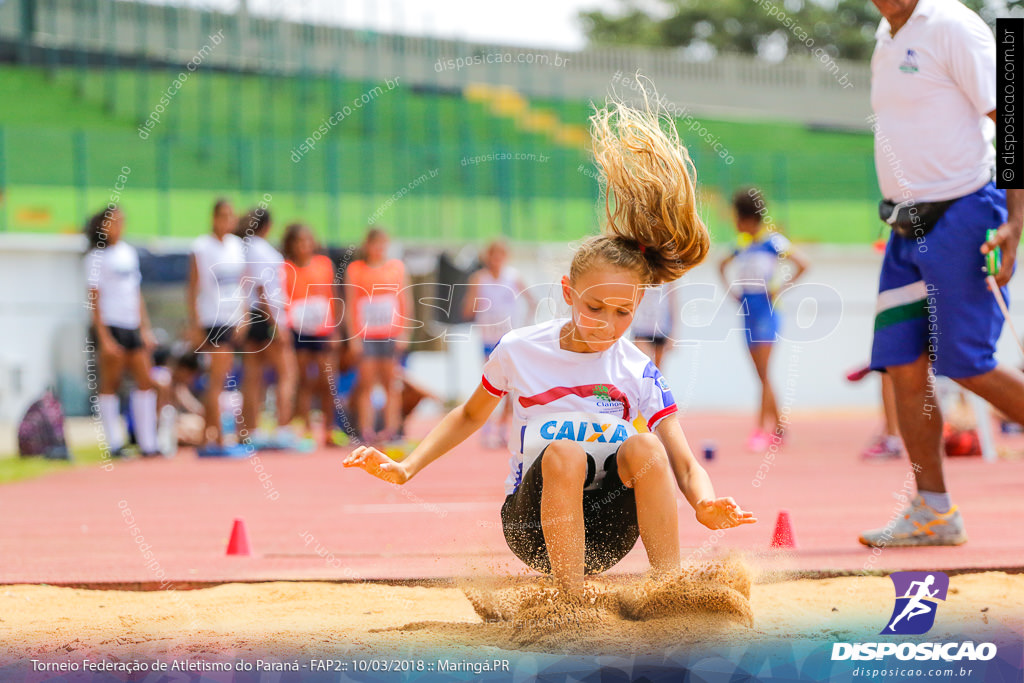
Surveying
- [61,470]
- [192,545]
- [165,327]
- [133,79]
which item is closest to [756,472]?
[192,545]

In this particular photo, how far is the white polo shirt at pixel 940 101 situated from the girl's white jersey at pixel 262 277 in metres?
6.78

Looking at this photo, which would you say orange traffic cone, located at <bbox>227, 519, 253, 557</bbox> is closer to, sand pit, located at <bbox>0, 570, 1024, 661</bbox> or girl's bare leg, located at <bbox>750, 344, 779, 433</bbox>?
sand pit, located at <bbox>0, 570, 1024, 661</bbox>

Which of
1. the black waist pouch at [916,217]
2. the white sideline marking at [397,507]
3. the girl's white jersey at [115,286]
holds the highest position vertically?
the black waist pouch at [916,217]

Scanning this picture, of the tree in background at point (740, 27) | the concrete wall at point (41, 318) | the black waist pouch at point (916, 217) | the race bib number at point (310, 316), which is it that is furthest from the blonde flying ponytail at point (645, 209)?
the tree in background at point (740, 27)

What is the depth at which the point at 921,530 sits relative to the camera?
191 inches

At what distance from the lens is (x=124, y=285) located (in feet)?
33.8

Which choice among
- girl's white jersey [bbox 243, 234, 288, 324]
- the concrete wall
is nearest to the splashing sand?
girl's white jersey [bbox 243, 234, 288, 324]

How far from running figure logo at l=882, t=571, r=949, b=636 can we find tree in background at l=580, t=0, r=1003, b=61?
40.0 m

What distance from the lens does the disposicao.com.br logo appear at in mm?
3022

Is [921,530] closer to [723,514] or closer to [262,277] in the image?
[723,514]

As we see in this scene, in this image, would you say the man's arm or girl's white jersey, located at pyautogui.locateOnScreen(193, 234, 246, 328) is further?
girl's white jersey, located at pyautogui.locateOnScreen(193, 234, 246, 328)

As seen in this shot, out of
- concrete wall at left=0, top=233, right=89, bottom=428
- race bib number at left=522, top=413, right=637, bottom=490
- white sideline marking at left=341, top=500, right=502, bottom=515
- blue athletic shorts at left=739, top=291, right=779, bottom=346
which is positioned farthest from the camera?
concrete wall at left=0, top=233, right=89, bottom=428

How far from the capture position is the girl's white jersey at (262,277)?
10430mm

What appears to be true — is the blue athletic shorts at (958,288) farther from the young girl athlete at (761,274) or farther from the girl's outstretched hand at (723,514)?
the young girl athlete at (761,274)
